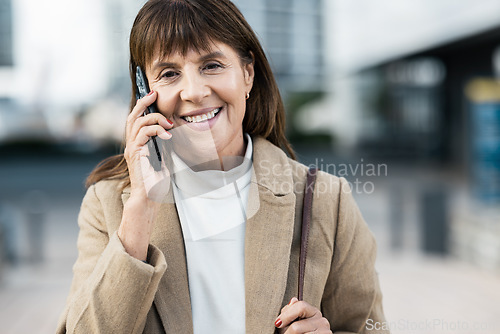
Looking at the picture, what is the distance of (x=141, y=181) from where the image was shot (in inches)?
61.7

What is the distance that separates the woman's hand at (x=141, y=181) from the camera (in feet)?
4.97

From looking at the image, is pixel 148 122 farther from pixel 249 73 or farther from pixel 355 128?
pixel 355 128

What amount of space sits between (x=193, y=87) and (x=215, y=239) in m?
0.52

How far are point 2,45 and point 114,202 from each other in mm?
18441

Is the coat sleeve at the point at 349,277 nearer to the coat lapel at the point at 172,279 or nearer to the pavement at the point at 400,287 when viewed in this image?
the coat lapel at the point at 172,279

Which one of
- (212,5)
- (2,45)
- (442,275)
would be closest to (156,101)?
(212,5)

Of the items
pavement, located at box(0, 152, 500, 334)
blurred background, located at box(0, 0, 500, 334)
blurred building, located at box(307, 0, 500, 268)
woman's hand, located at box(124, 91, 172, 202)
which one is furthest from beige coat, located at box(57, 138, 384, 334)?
blurred building, located at box(307, 0, 500, 268)

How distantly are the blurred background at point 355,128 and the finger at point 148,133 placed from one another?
28.5 inches

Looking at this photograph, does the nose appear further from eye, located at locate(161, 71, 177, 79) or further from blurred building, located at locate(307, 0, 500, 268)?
blurred building, located at locate(307, 0, 500, 268)

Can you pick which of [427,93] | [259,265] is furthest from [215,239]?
[427,93]

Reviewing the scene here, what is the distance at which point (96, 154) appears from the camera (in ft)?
55.2

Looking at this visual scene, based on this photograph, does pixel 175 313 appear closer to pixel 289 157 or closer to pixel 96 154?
pixel 289 157

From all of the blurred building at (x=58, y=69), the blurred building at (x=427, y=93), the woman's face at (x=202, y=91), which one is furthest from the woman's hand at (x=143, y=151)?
the blurred building at (x=58, y=69)

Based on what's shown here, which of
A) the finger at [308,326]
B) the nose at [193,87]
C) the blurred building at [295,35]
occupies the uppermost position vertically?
the blurred building at [295,35]
